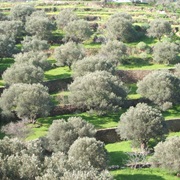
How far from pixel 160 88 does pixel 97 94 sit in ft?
37.5

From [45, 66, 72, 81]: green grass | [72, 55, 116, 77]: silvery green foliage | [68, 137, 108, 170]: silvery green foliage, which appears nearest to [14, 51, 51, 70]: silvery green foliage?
[45, 66, 72, 81]: green grass

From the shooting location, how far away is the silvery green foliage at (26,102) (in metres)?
51.9

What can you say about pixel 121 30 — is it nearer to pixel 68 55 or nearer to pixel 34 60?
pixel 68 55

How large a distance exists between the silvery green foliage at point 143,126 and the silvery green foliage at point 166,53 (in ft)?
104

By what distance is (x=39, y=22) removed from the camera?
86.2 meters

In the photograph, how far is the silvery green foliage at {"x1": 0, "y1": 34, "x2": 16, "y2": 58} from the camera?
74300 millimetres

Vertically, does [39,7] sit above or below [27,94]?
above

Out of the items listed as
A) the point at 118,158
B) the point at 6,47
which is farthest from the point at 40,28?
the point at 118,158

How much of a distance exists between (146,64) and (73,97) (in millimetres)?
27157

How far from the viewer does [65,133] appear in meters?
43.7

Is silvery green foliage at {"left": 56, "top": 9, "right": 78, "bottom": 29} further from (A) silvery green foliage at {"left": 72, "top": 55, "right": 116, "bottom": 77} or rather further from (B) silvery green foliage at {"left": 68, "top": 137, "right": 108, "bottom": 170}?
(B) silvery green foliage at {"left": 68, "top": 137, "right": 108, "bottom": 170}

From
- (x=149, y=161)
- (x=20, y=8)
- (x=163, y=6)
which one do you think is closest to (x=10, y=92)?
(x=149, y=161)

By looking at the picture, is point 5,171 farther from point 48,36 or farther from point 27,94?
point 48,36

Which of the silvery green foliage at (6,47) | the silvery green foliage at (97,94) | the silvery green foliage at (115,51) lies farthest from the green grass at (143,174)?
the silvery green foliage at (6,47)
